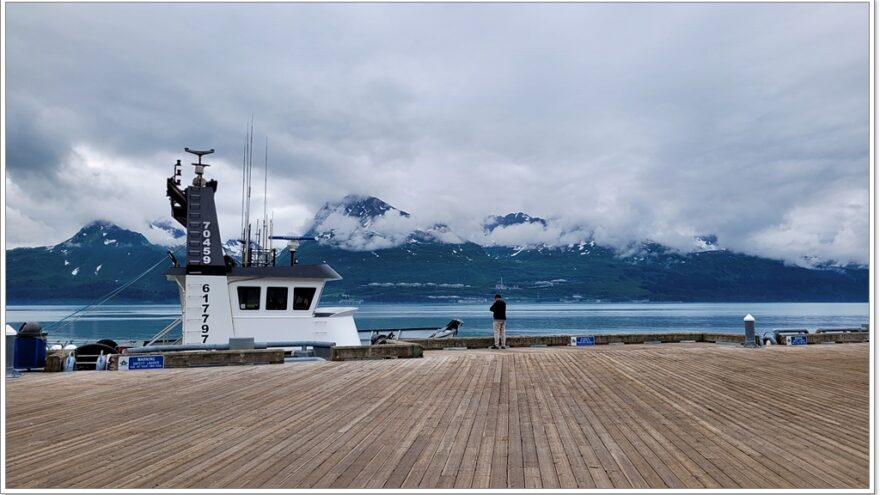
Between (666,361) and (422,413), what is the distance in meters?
7.72

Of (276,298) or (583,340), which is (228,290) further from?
(583,340)

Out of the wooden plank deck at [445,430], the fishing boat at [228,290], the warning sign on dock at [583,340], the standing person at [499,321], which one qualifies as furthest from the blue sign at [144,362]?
the warning sign on dock at [583,340]

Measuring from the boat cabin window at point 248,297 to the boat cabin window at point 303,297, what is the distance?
39.2 inches

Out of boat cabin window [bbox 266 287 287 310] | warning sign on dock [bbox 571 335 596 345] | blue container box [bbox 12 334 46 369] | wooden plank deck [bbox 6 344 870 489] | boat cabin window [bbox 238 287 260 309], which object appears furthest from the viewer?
warning sign on dock [bbox 571 335 596 345]

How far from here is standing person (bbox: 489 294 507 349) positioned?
17.0 meters

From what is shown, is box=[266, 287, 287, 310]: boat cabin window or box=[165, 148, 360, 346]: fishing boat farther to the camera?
box=[266, 287, 287, 310]: boat cabin window

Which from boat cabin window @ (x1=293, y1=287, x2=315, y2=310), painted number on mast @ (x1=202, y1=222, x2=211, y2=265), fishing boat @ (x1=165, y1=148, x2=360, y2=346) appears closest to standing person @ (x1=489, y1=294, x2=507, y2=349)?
fishing boat @ (x1=165, y1=148, x2=360, y2=346)

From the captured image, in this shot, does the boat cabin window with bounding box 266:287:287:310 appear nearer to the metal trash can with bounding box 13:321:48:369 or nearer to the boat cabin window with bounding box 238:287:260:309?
the boat cabin window with bounding box 238:287:260:309

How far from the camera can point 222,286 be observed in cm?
1720

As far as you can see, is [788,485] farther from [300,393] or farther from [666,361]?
[666,361]

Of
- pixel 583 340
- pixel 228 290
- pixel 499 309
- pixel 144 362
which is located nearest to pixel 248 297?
pixel 228 290

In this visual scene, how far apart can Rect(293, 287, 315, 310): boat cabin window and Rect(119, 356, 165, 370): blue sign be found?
18.3ft

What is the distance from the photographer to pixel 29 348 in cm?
1205

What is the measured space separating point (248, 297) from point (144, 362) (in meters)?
5.13
